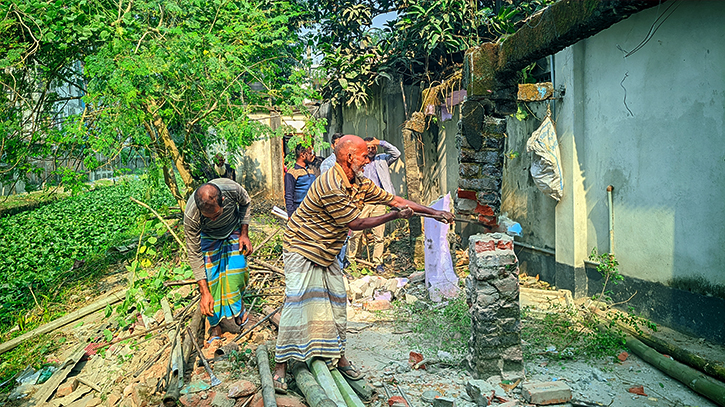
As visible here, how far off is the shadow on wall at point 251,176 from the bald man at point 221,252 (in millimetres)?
10899

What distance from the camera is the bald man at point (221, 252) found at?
14.4 ft

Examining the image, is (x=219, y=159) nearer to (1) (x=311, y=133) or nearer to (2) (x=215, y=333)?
(1) (x=311, y=133)

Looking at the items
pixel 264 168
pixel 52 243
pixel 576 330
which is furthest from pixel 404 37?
pixel 264 168

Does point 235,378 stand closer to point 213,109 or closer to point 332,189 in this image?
point 332,189

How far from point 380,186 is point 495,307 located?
3.78 metres

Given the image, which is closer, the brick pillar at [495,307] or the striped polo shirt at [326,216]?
the striped polo shirt at [326,216]

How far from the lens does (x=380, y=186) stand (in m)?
7.36

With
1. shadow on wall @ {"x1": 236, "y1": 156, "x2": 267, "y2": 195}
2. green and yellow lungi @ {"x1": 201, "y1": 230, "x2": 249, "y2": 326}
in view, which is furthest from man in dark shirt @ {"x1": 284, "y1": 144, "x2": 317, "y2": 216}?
shadow on wall @ {"x1": 236, "y1": 156, "x2": 267, "y2": 195}

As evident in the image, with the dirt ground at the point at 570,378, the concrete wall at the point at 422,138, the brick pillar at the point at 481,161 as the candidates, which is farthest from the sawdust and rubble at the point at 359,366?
the concrete wall at the point at 422,138

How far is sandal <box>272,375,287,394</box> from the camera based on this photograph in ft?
11.6

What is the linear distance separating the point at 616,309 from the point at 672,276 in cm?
85

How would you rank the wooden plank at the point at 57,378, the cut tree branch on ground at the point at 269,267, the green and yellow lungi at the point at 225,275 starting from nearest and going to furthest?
the wooden plank at the point at 57,378 → the green and yellow lungi at the point at 225,275 → the cut tree branch on ground at the point at 269,267

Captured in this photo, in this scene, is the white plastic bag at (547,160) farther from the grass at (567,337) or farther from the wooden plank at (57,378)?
the wooden plank at (57,378)

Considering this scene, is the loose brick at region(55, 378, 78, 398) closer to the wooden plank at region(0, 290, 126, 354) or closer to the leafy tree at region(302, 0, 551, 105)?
the wooden plank at region(0, 290, 126, 354)
